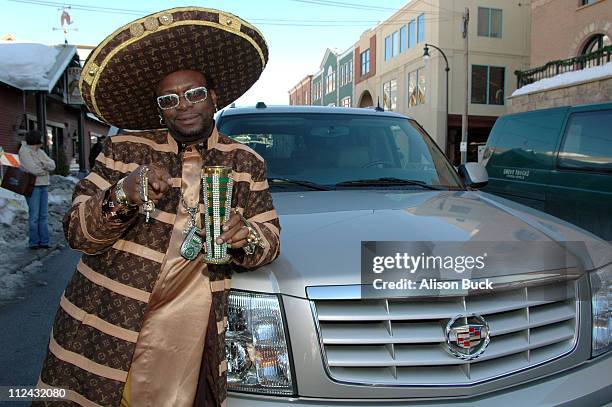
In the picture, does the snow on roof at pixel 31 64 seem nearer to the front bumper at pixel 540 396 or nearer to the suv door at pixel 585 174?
the suv door at pixel 585 174

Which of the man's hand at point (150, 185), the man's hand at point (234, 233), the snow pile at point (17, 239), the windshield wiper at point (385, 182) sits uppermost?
the man's hand at point (150, 185)

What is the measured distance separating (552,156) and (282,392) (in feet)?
16.6

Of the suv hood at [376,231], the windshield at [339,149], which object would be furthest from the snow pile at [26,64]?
the suv hood at [376,231]

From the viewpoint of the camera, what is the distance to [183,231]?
1.71 meters

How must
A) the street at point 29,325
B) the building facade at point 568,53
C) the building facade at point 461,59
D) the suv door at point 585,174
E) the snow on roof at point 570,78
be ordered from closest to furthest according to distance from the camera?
Answer: the street at point 29,325 → the suv door at point 585,174 → the snow on roof at point 570,78 → the building facade at point 568,53 → the building facade at point 461,59

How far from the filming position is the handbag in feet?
23.5

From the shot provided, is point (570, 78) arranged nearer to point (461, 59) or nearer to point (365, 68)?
point (461, 59)

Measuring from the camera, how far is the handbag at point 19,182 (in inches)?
282

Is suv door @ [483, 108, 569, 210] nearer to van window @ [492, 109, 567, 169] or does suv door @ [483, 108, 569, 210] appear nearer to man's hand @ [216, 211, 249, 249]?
van window @ [492, 109, 567, 169]

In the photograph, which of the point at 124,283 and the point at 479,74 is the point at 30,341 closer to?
the point at 124,283

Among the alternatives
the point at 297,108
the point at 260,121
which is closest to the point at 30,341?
the point at 260,121

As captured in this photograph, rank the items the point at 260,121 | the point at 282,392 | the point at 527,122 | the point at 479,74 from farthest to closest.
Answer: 1. the point at 479,74
2. the point at 527,122
3. the point at 260,121
4. the point at 282,392

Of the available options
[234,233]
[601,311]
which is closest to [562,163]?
[601,311]

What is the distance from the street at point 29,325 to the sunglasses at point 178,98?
2.10m
